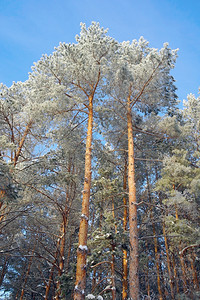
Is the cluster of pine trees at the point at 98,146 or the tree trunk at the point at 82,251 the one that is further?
the cluster of pine trees at the point at 98,146

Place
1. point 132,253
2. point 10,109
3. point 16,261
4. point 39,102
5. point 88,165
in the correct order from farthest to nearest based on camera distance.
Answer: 1. point 16,261
2. point 39,102
3. point 10,109
4. point 88,165
5. point 132,253

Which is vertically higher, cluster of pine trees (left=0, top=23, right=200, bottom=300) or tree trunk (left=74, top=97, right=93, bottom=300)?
cluster of pine trees (left=0, top=23, right=200, bottom=300)

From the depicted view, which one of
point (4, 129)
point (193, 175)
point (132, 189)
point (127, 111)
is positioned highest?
point (127, 111)

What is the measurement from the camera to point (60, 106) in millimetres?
8844

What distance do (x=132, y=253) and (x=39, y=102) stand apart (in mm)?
6648

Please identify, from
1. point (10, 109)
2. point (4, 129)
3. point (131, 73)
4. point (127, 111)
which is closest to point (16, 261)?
point (4, 129)

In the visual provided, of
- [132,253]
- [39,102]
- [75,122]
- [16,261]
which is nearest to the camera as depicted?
[132,253]

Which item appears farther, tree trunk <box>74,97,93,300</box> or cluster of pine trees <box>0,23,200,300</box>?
cluster of pine trees <box>0,23,200,300</box>

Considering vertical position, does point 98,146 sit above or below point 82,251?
above

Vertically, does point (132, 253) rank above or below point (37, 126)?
below

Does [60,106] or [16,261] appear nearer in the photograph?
[60,106]

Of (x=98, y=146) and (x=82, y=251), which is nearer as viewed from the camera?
(x=82, y=251)

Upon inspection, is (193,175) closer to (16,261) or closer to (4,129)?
(4,129)

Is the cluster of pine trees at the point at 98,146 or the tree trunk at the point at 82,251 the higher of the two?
the cluster of pine trees at the point at 98,146
